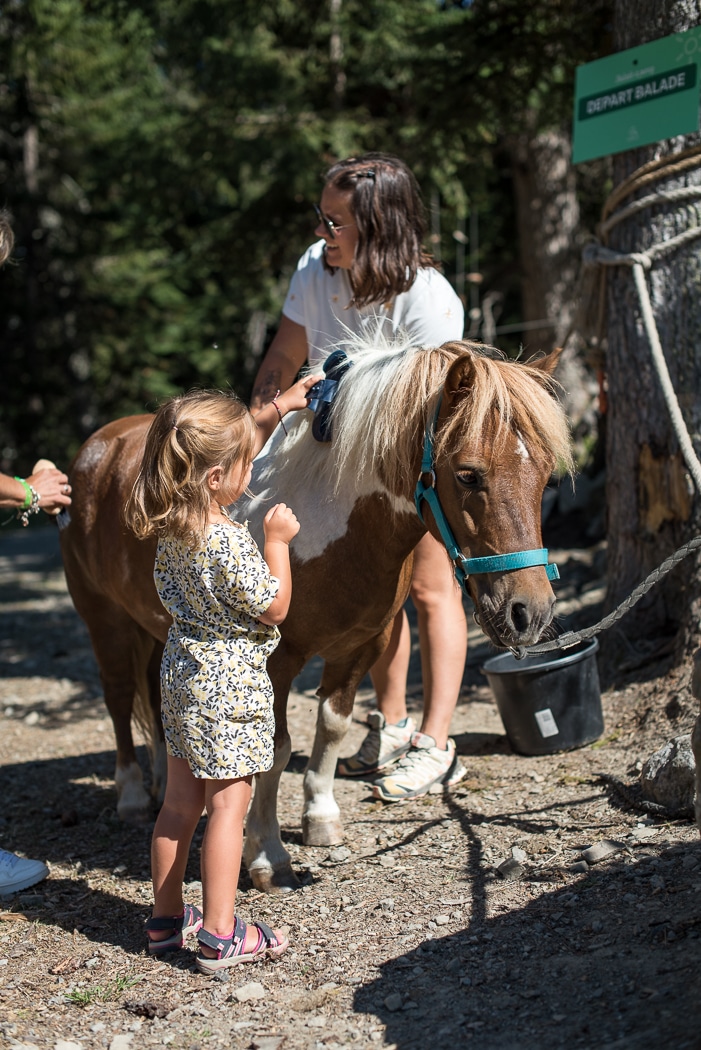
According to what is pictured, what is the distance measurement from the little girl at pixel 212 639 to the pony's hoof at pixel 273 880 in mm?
391

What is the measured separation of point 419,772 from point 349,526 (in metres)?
1.24

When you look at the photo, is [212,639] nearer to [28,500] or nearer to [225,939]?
[225,939]

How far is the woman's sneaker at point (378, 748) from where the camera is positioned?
13.4 feet

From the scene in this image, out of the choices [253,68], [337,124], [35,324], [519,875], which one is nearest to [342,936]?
[519,875]

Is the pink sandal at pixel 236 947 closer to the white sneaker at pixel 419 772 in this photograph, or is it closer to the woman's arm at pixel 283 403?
the white sneaker at pixel 419 772

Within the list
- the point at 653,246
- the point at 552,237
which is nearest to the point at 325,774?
the point at 653,246

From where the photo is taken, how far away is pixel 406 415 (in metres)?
2.69

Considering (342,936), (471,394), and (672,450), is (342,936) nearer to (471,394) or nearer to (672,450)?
(471,394)

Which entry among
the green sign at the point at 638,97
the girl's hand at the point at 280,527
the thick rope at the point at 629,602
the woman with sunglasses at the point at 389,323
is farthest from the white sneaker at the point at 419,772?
the green sign at the point at 638,97

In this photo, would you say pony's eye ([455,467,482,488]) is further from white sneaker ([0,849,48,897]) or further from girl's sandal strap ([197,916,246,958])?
white sneaker ([0,849,48,897])

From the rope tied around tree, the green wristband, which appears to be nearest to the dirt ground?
the rope tied around tree

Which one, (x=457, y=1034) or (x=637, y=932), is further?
(x=637, y=932)

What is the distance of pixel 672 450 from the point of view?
3973 mm

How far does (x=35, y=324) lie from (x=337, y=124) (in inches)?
552
